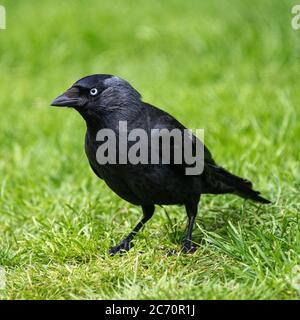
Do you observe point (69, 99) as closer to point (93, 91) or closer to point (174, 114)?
point (93, 91)

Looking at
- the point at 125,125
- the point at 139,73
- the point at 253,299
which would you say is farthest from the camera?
the point at 139,73

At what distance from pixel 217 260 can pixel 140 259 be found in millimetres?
429

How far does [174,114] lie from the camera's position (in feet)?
23.5

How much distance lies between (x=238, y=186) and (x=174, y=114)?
225 cm

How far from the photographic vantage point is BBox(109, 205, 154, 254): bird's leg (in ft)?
14.5

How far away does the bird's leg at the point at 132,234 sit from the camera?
14.5 feet

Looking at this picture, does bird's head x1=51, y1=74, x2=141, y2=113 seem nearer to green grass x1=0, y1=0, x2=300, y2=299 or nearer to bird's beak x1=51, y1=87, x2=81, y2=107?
bird's beak x1=51, y1=87, x2=81, y2=107

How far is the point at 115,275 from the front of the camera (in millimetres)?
4055

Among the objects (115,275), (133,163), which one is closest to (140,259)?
(115,275)

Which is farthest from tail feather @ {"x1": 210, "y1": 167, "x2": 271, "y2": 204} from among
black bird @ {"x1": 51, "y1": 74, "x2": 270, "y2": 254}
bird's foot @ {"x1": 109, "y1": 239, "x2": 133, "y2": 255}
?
bird's foot @ {"x1": 109, "y1": 239, "x2": 133, "y2": 255}

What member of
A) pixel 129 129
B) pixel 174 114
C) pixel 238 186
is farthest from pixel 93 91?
pixel 174 114

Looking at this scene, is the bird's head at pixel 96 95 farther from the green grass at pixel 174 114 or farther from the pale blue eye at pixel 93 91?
the green grass at pixel 174 114

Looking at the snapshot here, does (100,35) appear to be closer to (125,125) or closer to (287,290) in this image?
(125,125)

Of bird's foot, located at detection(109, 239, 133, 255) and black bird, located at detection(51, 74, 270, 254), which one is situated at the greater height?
black bird, located at detection(51, 74, 270, 254)
